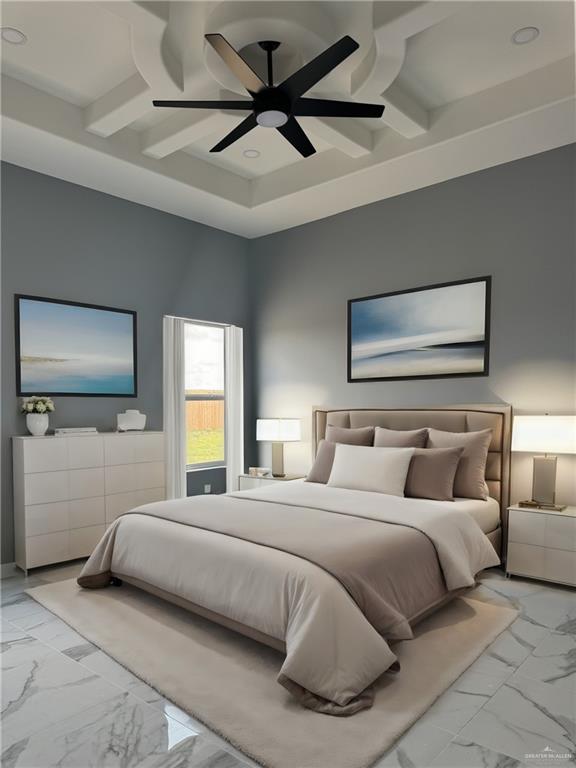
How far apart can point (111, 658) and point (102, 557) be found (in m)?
0.94

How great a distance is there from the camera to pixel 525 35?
119 inches

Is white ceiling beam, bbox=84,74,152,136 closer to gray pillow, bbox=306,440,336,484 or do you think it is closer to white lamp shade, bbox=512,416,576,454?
gray pillow, bbox=306,440,336,484

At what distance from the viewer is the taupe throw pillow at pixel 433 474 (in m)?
3.70

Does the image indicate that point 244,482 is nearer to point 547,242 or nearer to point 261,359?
point 261,359

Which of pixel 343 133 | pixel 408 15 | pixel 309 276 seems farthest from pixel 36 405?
pixel 408 15

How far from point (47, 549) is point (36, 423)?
36.9 inches

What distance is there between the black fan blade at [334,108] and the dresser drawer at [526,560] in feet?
9.45

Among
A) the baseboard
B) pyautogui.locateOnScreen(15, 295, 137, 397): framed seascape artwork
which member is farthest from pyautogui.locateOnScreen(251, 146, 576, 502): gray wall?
the baseboard

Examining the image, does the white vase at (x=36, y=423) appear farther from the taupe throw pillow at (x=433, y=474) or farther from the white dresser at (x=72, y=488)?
the taupe throw pillow at (x=433, y=474)

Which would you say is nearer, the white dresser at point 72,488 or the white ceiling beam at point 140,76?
the white ceiling beam at point 140,76

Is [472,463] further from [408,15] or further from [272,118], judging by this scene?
[408,15]

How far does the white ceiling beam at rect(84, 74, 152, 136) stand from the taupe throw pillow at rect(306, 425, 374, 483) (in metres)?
2.84

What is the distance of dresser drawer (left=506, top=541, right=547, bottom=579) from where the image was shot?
11.6ft

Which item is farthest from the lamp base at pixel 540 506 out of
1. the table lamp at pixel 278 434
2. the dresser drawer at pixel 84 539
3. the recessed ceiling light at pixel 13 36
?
the recessed ceiling light at pixel 13 36
